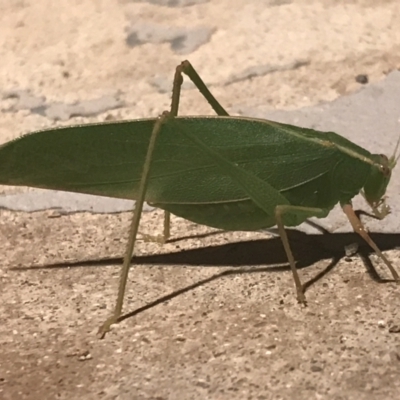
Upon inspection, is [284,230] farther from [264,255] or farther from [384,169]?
[384,169]

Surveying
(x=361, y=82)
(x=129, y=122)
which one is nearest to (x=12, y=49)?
(x=129, y=122)

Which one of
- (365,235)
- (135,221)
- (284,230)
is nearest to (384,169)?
(365,235)

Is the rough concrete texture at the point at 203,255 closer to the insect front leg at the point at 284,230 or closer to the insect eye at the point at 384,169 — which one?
the insect front leg at the point at 284,230

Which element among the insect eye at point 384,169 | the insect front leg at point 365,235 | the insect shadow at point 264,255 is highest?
the insect eye at point 384,169

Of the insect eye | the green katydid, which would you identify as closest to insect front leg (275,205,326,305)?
the green katydid

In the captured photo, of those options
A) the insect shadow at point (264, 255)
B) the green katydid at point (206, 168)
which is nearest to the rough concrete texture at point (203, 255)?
the insect shadow at point (264, 255)

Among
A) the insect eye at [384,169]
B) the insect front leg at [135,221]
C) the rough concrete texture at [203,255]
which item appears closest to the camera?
the rough concrete texture at [203,255]

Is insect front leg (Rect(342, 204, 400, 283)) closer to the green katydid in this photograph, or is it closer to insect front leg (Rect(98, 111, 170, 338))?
the green katydid
